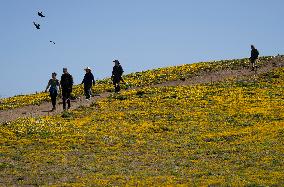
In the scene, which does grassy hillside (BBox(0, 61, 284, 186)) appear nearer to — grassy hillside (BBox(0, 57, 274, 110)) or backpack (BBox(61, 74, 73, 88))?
backpack (BBox(61, 74, 73, 88))

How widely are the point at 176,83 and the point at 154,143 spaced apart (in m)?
25.2

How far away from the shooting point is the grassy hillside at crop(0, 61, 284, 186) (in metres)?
20.0

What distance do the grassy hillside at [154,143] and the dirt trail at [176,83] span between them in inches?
107

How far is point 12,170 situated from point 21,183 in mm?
2322

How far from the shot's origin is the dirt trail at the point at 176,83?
3897 cm

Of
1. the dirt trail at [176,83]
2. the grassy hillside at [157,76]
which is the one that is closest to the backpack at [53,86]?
the dirt trail at [176,83]

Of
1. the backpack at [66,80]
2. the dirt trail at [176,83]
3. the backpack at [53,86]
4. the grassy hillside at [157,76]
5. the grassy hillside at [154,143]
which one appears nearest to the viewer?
the grassy hillside at [154,143]

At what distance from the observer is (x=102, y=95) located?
152 ft

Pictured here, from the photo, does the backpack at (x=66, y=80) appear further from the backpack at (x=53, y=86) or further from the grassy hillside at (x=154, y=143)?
the grassy hillside at (x=154, y=143)

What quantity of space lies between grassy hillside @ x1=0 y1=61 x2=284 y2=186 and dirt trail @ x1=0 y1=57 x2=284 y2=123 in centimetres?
271

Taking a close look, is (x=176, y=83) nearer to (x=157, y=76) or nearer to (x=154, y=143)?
(x=157, y=76)

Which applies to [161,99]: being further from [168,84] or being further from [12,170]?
[12,170]

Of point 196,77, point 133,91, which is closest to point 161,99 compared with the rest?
point 133,91

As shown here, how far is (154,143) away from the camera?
27047mm
